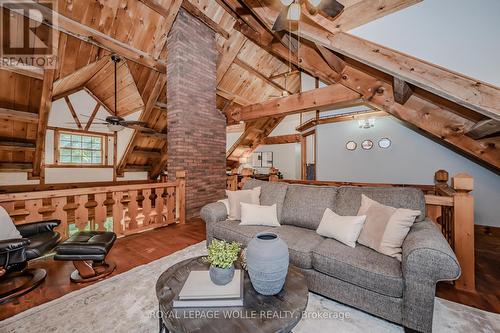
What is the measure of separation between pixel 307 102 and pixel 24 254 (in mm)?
4578

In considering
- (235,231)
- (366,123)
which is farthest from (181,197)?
(366,123)

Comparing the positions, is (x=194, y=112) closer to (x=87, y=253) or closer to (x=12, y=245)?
(x=87, y=253)

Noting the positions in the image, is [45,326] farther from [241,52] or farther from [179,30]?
[241,52]

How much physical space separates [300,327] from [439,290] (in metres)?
1.50

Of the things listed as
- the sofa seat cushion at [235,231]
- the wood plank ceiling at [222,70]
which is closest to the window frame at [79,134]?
the wood plank ceiling at [222,70]

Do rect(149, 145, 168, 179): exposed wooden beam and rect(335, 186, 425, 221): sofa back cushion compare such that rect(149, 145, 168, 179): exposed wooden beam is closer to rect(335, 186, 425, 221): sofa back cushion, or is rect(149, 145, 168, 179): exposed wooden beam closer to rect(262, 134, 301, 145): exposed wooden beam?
rect(262, 134, 301, 145): exposed wooden beam

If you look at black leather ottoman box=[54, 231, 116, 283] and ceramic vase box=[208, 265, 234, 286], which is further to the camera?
black leather ottoman box=[54, 231, 116, 283]

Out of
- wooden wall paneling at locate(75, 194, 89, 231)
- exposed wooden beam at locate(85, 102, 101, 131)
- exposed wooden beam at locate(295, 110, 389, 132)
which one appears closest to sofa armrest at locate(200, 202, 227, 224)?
wooden wall paneling at locate(75, 194, 89, 231)

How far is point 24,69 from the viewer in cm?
365

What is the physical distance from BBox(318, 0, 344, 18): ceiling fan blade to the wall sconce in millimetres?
3045

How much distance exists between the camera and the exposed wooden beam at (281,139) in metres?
7.78

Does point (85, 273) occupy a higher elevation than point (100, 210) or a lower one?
lower

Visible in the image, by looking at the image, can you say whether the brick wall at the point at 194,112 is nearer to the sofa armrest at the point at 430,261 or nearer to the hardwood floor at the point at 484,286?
the sofa armrest at the point at 430,261

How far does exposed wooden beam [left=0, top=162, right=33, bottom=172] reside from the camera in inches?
197
